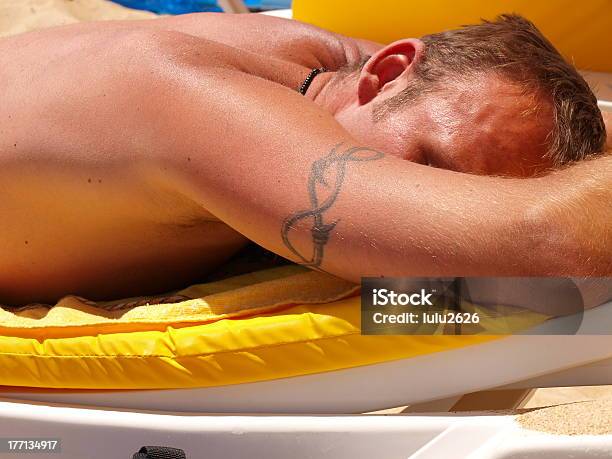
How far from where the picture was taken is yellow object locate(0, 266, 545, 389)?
125 cm

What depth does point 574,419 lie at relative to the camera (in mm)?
1110

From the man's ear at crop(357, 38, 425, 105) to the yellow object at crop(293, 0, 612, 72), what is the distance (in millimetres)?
1001

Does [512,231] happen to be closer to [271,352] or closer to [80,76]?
[271,352]

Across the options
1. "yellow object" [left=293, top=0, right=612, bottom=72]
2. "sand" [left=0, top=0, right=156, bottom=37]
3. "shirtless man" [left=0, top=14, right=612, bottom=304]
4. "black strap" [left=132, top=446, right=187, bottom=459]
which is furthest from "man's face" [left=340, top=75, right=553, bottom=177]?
"sand" [left=0, top=0, right=156, bottom=37]

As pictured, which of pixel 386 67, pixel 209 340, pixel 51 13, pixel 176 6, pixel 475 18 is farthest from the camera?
pixel 176 6

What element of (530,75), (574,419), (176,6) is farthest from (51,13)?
(574,419)

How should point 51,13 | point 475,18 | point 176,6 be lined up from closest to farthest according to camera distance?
point 475,18, point 51,13, point 176,6

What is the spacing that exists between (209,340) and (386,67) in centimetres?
58

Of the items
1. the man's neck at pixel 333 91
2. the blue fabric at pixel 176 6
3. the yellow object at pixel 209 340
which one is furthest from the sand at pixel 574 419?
the blue fabric at pixel 176 6

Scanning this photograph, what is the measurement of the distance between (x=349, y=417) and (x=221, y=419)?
0.64 feet

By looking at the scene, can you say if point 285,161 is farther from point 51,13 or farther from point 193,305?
point 51,13

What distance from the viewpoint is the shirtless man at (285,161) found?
1.12 m

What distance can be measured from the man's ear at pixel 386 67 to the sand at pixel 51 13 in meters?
2.38

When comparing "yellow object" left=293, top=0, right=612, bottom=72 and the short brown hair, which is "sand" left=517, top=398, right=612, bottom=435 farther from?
"yellow object" left=293, top=0, right=612, bottom=72
